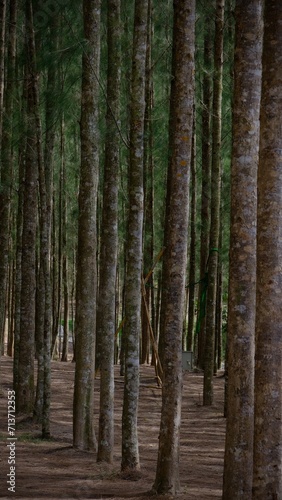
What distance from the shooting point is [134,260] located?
7.97 m

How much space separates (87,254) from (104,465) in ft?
8.04

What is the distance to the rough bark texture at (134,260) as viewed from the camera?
784 cm

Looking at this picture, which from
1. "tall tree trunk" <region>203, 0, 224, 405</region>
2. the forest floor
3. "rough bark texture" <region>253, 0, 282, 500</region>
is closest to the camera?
"rough bark texture" <region>253, 0, 282, 500</region>

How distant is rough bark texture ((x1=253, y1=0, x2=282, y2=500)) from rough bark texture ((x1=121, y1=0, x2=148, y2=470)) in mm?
2879

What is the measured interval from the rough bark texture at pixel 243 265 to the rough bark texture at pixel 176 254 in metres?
1.00

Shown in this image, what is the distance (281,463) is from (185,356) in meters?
13.5

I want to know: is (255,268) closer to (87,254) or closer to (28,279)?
(87,254)

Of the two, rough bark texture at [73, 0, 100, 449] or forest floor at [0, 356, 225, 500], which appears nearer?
forest floor at [0, 356, 225, 500]

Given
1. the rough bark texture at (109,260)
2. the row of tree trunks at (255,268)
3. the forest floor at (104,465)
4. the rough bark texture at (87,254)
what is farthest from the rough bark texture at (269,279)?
the rough bark texture at (87,254)

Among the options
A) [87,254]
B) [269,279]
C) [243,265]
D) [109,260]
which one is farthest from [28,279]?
[269,279]

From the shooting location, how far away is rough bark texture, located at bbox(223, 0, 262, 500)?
5.83 m

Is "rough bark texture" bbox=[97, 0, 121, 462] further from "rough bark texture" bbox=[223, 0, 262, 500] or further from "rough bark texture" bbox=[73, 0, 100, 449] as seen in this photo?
"rough bark texture" bbox=[223, 0, 262, 500]

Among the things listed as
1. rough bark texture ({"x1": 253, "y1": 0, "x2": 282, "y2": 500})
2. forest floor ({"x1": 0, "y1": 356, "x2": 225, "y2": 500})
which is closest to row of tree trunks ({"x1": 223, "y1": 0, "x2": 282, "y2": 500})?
rough bark texture ({"x1": 253, "y1": 0, "x2": 282, "y2": 500})

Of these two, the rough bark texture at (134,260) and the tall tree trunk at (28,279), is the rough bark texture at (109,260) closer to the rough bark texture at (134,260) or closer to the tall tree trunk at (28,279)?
the rough bark texture at (134,260)
